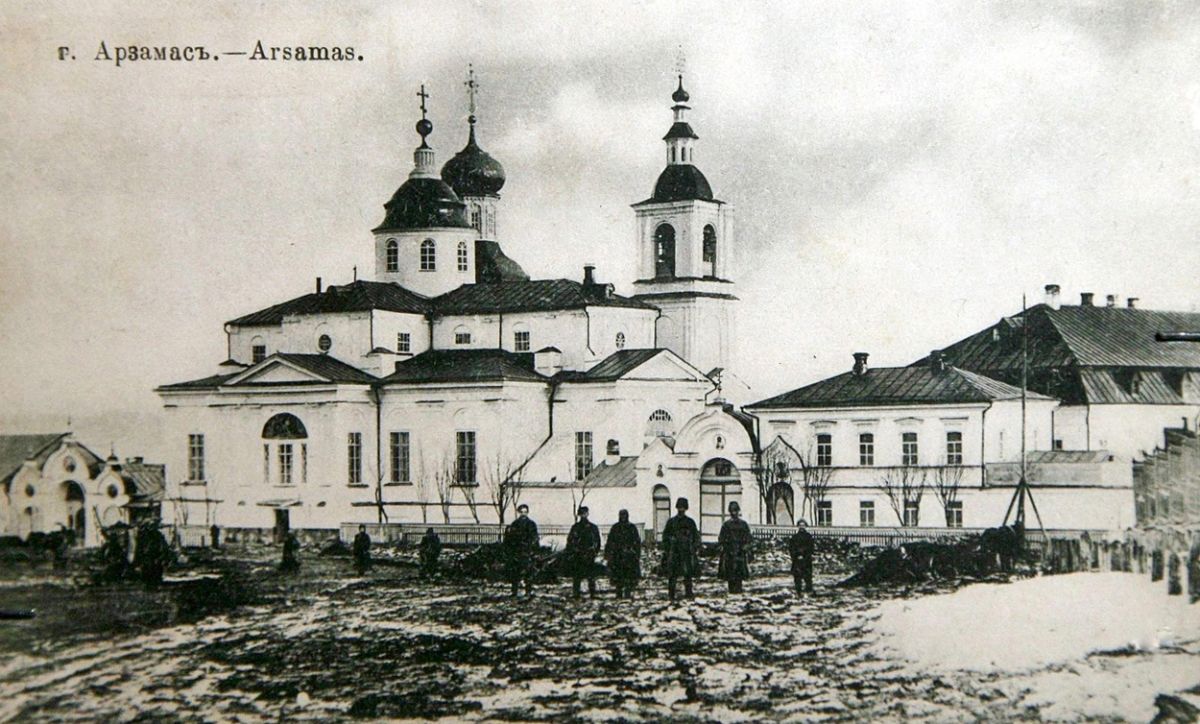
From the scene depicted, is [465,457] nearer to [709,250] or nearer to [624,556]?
[624,556]

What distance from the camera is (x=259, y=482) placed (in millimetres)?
6594

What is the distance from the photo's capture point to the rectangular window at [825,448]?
594cm

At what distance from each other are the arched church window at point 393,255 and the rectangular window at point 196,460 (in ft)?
4.01

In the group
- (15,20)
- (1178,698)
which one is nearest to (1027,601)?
(1178,698)

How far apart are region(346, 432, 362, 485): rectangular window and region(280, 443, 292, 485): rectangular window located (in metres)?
0.26

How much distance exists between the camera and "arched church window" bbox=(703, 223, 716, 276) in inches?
249

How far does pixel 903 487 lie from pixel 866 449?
23cm

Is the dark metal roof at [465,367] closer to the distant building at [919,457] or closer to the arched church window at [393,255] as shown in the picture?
the arched church window at [393,255]

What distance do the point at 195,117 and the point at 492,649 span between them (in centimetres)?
249

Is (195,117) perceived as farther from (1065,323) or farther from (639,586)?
(1065,323)

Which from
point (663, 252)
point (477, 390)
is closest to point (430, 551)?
point (477, 390)

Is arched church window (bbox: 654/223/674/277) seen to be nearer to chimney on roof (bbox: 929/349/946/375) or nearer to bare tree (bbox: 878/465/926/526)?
chimney on roof (bbox: 929/349/946/375)

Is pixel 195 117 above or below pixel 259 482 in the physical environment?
above

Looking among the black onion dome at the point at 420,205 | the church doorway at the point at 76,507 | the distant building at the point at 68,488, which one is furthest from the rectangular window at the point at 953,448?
the church doorway at the point at 76,507
